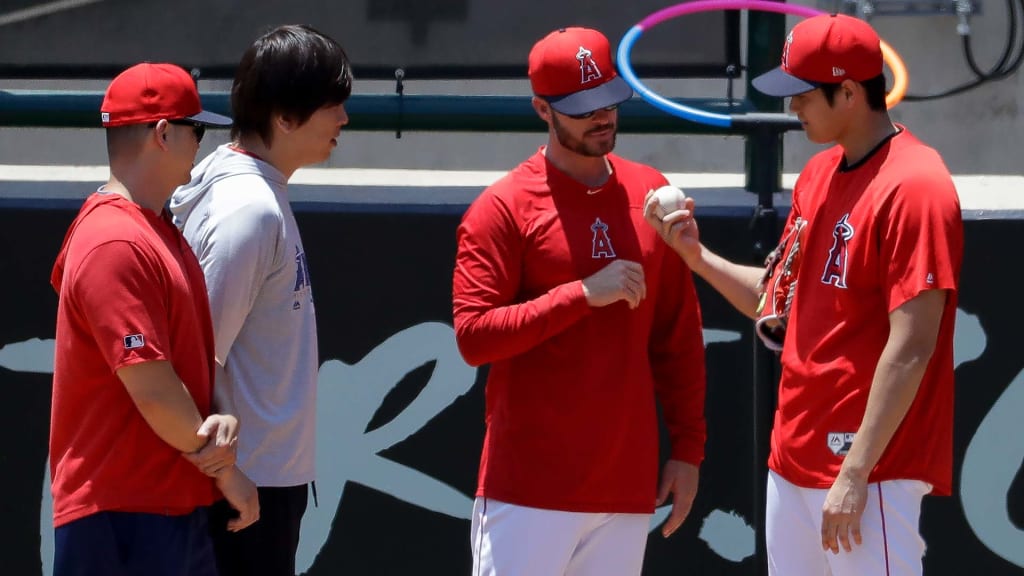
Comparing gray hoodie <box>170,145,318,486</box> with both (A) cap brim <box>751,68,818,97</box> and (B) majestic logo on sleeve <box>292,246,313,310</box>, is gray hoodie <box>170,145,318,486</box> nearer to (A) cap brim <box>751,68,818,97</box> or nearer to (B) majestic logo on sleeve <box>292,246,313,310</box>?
(B) majestic logo on sleeve <box>292,246,313,310</box>

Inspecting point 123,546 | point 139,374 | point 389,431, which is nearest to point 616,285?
point 139,374

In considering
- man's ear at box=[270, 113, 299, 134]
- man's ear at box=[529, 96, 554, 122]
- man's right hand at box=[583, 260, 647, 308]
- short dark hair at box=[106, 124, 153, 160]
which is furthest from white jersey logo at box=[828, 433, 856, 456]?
A: short dark hair at box=[106, 124, 153, 160]

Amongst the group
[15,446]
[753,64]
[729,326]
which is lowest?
[15,446]

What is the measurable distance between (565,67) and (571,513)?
1050 millimetres

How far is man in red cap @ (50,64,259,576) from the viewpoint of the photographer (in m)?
2.62

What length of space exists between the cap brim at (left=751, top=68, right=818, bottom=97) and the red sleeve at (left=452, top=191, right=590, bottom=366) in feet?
2.05

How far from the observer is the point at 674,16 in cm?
457

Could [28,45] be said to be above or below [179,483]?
above

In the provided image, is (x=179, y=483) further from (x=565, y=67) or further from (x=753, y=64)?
(x=753, y=64)

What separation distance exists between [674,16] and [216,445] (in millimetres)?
2481

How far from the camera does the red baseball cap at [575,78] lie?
319 centimetres

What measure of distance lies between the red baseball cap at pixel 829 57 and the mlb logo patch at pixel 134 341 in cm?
149

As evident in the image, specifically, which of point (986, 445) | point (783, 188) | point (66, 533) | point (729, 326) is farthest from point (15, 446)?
point (986, 445)

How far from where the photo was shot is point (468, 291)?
3.22m
